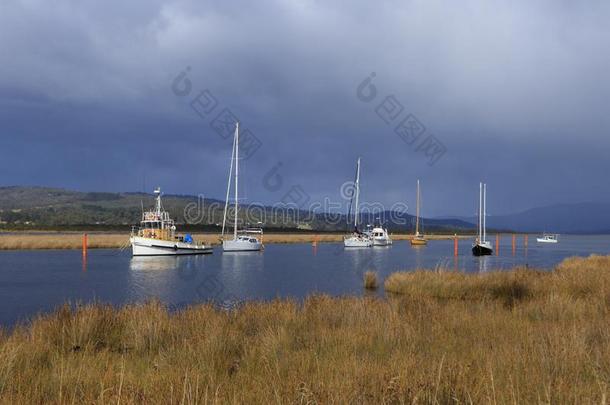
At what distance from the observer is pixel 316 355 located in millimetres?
8914

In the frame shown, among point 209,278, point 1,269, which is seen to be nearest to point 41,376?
point 209,278

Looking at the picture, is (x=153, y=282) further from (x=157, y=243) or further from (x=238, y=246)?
(x=238, y=246)

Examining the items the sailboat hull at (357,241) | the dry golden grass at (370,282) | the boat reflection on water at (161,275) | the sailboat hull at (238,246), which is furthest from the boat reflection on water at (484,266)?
the sailboat hull at (357,241)

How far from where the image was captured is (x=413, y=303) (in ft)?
52.3

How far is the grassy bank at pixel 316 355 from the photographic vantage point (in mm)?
6605

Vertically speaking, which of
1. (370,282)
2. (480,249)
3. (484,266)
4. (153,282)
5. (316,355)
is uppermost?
(316,355)

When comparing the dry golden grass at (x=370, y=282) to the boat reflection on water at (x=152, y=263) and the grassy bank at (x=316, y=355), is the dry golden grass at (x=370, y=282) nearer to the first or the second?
the grassy bank at (x=316, y=355)

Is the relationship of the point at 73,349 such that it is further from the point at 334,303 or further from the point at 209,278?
the point at 209,278

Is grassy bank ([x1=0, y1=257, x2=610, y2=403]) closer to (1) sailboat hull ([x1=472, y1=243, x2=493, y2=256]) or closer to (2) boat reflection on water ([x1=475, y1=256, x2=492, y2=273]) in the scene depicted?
(2) boat reflection on water ([x1=475, y1=256, x2=492, y2=273])

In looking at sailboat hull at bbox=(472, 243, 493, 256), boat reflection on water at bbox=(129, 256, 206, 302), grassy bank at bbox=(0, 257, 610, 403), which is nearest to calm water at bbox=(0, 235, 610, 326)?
boat reflection on water at bbox=(129, 256, 206, 302)

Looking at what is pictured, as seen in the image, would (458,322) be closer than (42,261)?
Yes

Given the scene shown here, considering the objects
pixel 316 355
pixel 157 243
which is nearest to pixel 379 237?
pixel 157 243

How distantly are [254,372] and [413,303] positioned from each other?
8364 millimetres

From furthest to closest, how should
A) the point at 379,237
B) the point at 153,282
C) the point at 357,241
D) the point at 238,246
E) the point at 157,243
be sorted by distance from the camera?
the point at 379,237
the point at 357,241
the point at 238,246
the point at 157,243
the point at 153,282
